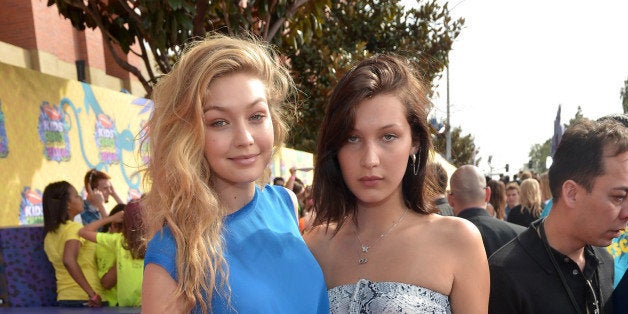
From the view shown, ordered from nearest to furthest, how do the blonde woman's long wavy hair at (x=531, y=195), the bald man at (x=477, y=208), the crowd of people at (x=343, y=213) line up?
1. the crowd of people at (x=343, y=213)
2. the bald man at (x=477, y=208)
3. the blonde woman's long wavy hair at (x=531, y=195)

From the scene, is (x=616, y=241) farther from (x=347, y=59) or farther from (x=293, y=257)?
(x=347, y=59)

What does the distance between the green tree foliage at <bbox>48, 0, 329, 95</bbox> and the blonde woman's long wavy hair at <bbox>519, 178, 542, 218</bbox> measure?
10.4 ft

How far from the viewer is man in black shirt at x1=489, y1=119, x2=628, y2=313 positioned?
89.0 inches

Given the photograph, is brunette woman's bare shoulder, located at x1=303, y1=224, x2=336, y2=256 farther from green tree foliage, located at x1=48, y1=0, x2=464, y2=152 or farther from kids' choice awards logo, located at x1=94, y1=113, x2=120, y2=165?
kids' choice awards logo, located at x1=94, y1=113, x2=120, y2=165

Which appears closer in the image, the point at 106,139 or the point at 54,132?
→ the point at 54,132

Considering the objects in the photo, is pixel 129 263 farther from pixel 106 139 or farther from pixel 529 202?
pixel 529 202

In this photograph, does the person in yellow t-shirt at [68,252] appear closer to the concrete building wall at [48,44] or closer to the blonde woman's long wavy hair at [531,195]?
the blonde woman's long wavy hair at [531,195]

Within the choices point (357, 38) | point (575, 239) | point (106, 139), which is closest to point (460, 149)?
point (357, 38)

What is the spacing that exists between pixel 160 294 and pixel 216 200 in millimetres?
349

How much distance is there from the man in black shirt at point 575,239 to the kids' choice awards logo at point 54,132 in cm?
517

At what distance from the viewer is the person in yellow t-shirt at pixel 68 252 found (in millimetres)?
4863

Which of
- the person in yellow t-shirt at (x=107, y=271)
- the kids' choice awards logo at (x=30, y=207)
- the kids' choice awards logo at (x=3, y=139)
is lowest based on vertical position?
the person in yellow t-shirt at (x=107, y=271)

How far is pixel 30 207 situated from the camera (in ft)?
19.9

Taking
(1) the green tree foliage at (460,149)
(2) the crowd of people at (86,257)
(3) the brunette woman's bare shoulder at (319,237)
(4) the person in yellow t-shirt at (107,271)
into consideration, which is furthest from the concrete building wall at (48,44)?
(1) the green tree foliage at (460,149)
